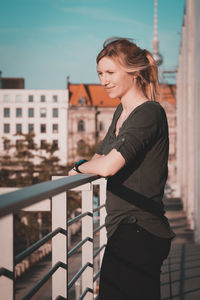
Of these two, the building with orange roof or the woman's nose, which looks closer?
the woman's nose

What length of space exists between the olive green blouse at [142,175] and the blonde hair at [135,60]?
0.66 feet

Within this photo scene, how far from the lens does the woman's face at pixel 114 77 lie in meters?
2.12

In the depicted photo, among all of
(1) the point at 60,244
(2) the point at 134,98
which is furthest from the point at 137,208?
(2) the point at 134,98

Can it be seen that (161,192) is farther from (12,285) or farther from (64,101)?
(64,101)

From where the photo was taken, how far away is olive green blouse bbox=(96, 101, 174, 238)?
1.93m

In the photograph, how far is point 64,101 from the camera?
67.6 m

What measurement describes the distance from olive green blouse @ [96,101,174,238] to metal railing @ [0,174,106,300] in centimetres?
24

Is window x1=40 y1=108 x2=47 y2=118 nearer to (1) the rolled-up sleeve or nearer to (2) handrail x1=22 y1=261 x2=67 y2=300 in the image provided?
(2) handrail x1=22 y1=261 x2=67 y2=300

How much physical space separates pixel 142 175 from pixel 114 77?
0.52m

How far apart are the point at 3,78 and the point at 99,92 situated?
57.5 ft

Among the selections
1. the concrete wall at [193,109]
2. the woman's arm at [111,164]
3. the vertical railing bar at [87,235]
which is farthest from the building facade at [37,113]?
the woman's arm at [111,164]

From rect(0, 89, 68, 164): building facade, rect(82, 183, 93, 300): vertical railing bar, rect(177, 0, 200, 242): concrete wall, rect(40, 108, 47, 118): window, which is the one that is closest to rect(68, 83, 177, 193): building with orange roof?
rect(0, 89, 68, 164): building facade

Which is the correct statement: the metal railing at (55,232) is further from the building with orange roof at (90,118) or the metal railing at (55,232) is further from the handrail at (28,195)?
the building with orange roof at (90,118)

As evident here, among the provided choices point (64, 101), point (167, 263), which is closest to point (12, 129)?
point (64, 101)
